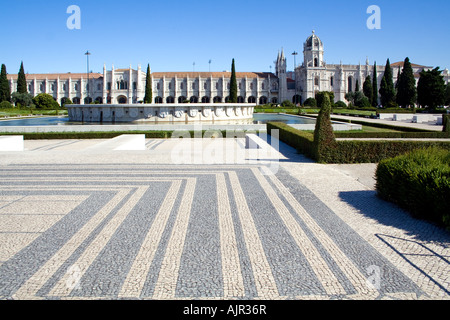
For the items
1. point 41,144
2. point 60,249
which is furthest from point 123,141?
point 60,249

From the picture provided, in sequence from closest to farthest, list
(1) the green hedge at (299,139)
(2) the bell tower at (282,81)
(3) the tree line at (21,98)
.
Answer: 1. (1) the green hedge at (299,139)
2. (3) the tree line at (21,98)
3. (2) the bell tower at (282,81)

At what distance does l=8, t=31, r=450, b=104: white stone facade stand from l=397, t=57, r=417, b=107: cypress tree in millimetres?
25325

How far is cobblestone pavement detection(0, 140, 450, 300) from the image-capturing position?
3.85 metres

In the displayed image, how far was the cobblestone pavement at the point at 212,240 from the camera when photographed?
3852 millimetres

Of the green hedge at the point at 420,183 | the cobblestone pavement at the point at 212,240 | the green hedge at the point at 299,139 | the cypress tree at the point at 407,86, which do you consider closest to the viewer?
the cobblestone pavement at the point at 212,240

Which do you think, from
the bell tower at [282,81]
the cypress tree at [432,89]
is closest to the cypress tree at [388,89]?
the cypress tree at [432,89]

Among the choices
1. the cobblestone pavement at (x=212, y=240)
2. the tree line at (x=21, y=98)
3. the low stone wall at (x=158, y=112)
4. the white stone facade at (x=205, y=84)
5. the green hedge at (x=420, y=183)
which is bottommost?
the cobblestone pavement at (x=212, y=240)

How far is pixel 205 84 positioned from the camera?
2943 inches

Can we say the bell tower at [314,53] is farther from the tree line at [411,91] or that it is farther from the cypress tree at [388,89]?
the cypress tree at [388,89]

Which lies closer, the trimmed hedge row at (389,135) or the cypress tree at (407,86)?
the trimmed hedge row at (389,135)

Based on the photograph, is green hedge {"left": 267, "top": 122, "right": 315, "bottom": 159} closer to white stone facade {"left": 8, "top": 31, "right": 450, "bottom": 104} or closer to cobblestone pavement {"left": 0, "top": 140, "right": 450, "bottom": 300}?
cobblestone pavement {"left": 0, "top": 140, "right": 450, "bottom": 300}

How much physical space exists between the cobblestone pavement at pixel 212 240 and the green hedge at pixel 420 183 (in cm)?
22

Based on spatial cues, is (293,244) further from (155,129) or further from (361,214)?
(155,129)
